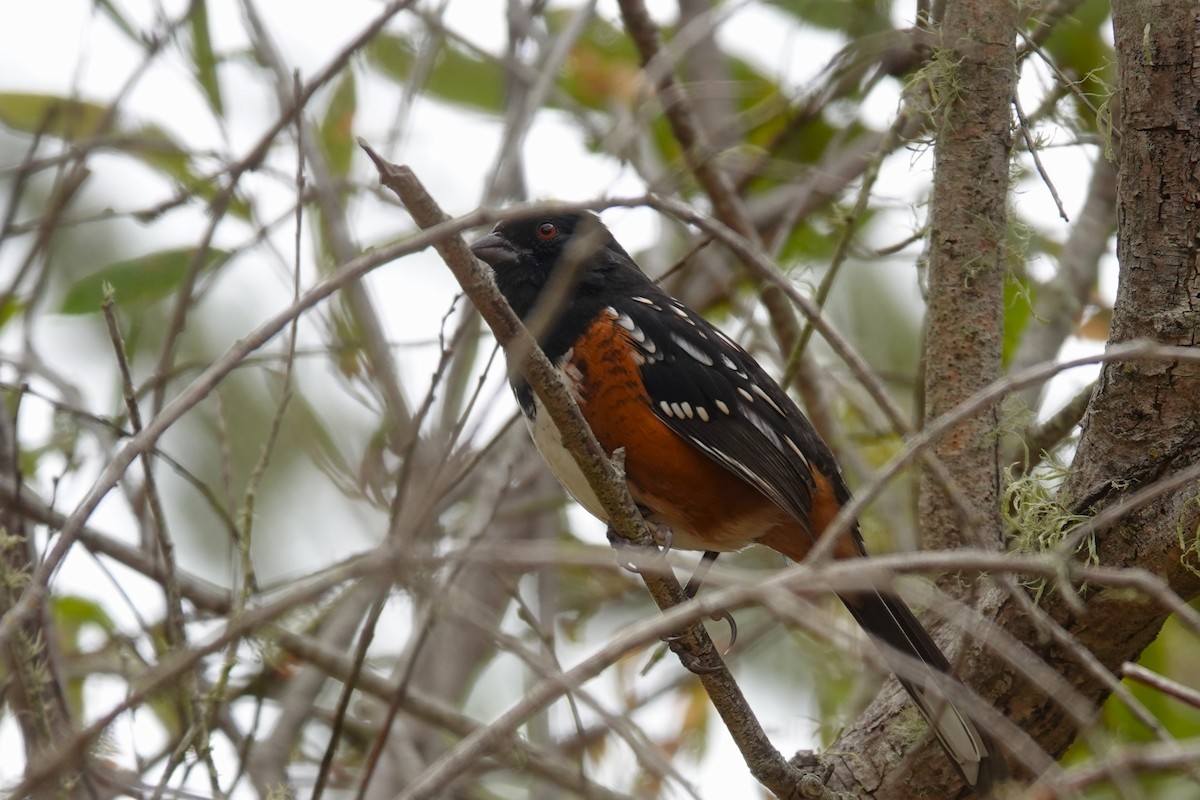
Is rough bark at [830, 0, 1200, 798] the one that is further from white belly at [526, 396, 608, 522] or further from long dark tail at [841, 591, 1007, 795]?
white belly at [526, 396, 608, 522]

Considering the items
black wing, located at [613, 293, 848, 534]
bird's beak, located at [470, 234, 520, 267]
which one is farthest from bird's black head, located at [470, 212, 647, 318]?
black wing, located at [613, 293, 848, 534]

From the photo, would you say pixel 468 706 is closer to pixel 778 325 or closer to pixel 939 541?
pixel 778 325

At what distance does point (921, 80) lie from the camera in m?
2.38

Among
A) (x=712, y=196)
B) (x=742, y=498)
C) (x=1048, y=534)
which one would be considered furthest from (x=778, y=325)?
(x=1048, y=534)

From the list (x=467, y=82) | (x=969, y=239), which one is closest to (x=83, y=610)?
(x=467, y=82)

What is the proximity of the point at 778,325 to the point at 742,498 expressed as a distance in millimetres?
867

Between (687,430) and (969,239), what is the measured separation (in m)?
0.65

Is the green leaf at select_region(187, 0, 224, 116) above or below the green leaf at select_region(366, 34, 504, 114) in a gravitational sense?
below

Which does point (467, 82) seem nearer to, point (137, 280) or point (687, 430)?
point (137, 280)

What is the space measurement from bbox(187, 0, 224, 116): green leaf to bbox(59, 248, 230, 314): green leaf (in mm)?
365

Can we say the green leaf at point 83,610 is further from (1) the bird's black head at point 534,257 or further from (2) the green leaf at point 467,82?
(2) the green leaf at point 467,82

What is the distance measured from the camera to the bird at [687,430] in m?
2.47

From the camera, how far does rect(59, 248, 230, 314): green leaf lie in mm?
2895

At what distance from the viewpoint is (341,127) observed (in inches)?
137
